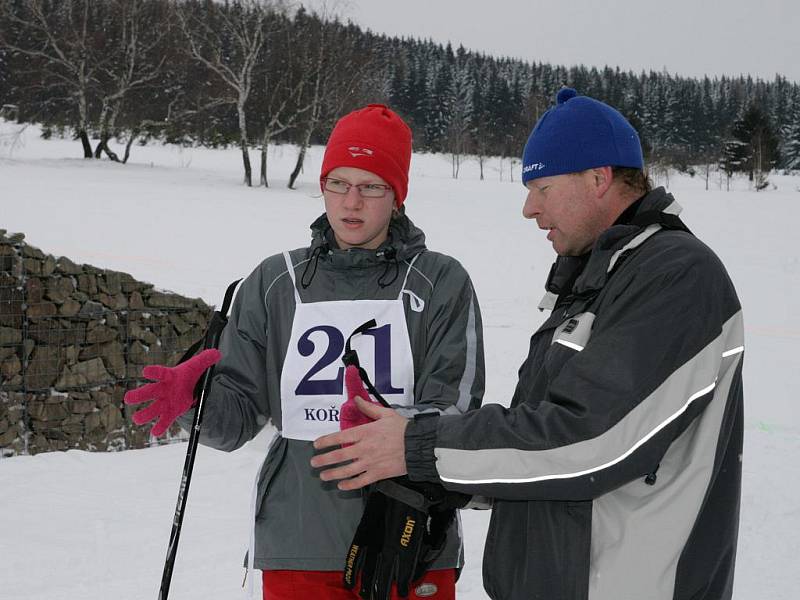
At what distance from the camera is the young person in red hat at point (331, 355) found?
179 cm

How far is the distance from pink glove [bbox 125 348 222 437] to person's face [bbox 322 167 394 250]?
0.46m

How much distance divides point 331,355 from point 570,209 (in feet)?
2.29

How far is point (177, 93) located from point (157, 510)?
87.9 feet

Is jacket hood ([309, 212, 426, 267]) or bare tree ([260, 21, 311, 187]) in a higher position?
bare tree ([260, 21, 311, 187])

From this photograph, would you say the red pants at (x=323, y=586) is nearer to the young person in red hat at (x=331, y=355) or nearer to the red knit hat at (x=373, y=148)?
the young person in red hat at (x=331, y=355)

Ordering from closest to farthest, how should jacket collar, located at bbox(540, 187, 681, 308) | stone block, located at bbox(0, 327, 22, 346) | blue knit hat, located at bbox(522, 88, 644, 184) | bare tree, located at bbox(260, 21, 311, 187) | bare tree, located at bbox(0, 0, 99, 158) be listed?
jacket collar, located at bbox(540, 187, 681, 308) < blue knit hat, located at bbox(522, 88, 644, 184) < stone block, located at bbox(0, 327, 22, 346) < bare tree, located at bbox(260, 21, 311, 187) < bare tree, located at bbox(0, 0, 99, 158)

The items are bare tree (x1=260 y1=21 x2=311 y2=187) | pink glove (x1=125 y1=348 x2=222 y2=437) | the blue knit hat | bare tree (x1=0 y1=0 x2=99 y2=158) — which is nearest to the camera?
Result: the blue knit hat

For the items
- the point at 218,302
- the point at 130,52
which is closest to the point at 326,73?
the point at 130,52

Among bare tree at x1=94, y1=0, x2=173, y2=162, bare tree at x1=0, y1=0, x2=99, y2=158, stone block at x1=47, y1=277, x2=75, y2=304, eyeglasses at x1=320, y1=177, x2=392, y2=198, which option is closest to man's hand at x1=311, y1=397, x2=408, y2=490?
eyeglasses at x1=320, y1=177, x2=392, y2=198

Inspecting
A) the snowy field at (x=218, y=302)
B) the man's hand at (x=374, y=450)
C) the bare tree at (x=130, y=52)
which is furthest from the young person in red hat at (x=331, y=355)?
the bare tree at (x=130, y=52)

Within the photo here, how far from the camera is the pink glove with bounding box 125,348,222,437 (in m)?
1.73

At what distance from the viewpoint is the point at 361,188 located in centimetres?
198

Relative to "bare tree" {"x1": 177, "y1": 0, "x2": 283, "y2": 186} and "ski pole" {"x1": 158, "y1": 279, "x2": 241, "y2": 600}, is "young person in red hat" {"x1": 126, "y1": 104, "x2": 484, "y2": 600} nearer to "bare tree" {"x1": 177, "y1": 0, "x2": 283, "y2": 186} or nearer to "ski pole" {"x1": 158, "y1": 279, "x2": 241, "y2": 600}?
"ski pole" {"x1": 158, "y1": 279, "x2": 241, "y2": 600}

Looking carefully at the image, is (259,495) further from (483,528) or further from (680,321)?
(483,528)
